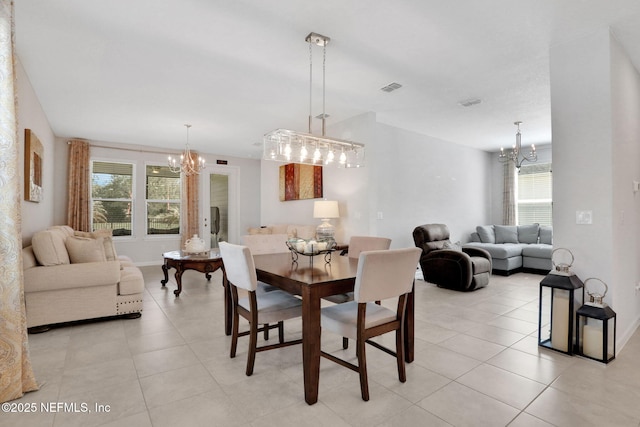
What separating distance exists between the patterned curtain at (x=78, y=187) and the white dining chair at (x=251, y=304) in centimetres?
553

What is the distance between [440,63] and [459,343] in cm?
273

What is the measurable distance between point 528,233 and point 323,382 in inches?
250

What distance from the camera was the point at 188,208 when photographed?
7.53m

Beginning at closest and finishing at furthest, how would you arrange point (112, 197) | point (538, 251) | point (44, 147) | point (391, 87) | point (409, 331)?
point (409, 331) → point (391, 87) → point (44, 147) → point (538, 251) → point (112, 197)

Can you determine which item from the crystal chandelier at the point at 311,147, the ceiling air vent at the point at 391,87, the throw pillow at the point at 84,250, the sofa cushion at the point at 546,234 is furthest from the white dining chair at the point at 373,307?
the sofa cushion at the point at 546,234

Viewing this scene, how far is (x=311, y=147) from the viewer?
11.0 feet

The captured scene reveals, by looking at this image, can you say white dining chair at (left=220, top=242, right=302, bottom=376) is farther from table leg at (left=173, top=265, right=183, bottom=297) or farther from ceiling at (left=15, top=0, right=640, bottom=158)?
table leg at (left=173, top=265, right=183, bottom=297)

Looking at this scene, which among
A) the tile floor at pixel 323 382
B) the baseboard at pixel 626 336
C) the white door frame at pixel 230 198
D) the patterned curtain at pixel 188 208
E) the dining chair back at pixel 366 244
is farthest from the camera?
the white door frame at pixel 230 198

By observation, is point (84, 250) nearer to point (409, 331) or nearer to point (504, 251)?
point (409, 331)

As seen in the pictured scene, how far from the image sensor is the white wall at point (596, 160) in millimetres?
2615

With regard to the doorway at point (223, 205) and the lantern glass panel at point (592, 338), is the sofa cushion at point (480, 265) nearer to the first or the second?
the lantern glass panel at point (592, 338)

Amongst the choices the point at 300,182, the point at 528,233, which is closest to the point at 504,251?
the point at 528,233

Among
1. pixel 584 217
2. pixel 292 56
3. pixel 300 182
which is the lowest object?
pixel 584 217

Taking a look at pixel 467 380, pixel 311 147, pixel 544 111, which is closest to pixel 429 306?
pixel 467 380
